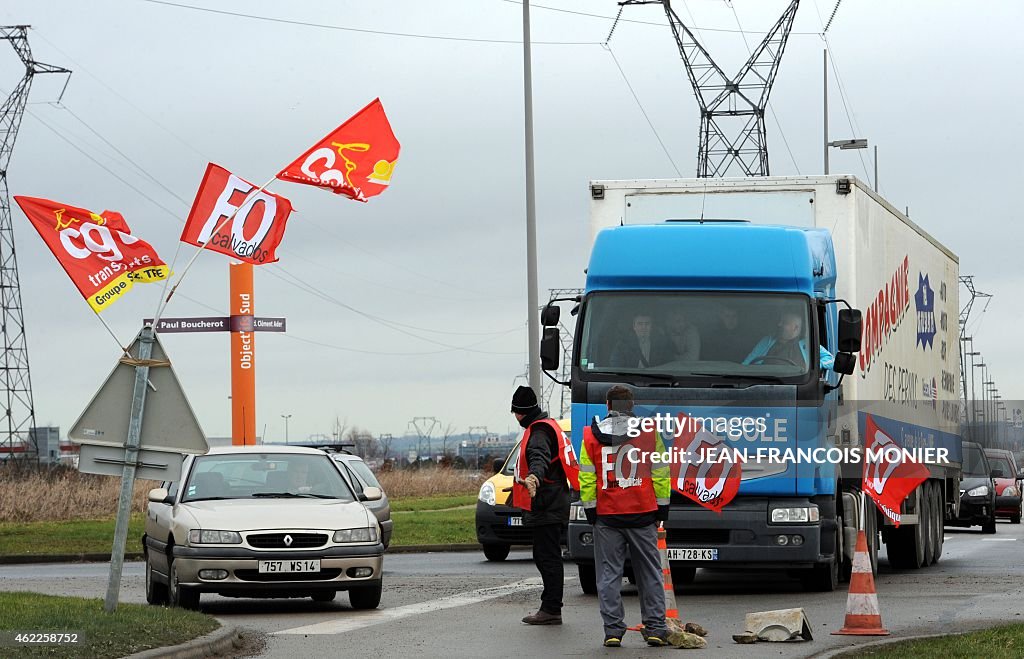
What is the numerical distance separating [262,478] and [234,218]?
3.33m

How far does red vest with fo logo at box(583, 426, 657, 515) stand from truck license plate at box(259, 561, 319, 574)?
3.54m

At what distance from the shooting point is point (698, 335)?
1585cm

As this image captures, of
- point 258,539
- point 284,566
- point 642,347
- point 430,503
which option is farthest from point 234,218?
point 430,503

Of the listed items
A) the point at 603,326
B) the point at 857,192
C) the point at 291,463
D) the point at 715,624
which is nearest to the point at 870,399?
the point at 857,192

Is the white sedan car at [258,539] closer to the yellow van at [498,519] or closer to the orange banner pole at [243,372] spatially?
the yellow van at [498,519]

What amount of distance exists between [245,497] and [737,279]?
4.95 metres

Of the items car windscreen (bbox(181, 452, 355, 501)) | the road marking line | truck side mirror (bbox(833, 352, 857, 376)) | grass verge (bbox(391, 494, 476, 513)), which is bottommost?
the road marking line

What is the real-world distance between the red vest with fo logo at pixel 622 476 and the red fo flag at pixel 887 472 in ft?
15.4

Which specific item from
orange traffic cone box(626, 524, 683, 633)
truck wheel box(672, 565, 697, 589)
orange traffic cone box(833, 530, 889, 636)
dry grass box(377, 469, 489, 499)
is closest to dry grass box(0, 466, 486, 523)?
dry grass box(377, 469, 489, 499)

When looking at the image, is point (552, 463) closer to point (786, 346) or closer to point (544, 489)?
point (544, 489)

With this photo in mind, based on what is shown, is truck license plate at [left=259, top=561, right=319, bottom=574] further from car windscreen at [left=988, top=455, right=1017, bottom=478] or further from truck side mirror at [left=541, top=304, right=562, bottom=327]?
car windscreen at [left=988, top=455, right=1017, bottom=478]

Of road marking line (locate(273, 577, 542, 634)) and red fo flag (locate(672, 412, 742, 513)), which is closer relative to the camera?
road marking line (locate(273, 577, 542, 634))

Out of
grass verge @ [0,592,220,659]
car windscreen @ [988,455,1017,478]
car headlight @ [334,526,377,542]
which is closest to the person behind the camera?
grass verge @ [0,592,220,659]

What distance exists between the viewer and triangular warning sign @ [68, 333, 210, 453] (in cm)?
1293
